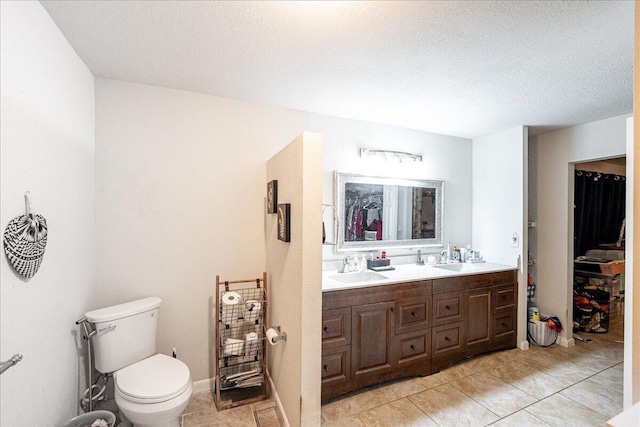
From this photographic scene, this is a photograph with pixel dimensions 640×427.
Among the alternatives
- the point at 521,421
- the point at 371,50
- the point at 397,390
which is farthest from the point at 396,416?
the point at 371,50

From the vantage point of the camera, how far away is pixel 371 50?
172 centimetres

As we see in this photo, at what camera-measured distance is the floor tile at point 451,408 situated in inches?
79.8

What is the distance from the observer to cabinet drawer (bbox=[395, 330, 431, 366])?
246 centimetres

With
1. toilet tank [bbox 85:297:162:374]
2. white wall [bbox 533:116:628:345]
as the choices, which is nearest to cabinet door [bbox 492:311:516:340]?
white wall [bbox 533:116:628:345]

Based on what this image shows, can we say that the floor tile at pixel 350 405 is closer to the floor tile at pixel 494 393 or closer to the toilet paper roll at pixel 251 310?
the floor tile at pixel 494 393

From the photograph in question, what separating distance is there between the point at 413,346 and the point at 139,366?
2.08 meters

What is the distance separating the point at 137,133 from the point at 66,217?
821mm

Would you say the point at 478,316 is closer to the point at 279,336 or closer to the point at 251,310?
the point at 279,336

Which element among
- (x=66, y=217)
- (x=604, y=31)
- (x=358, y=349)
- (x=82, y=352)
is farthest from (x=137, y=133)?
(x=604, y=31)

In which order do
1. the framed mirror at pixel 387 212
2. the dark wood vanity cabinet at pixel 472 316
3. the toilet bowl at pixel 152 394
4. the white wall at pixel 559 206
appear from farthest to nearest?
the white wall at pixel 559 206, the framed mirror at pixel 387 212, the dark wood vanity cabinet at pixel 472 316, the toilet bowl at pixel 152 394

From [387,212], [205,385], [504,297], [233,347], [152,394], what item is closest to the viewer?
[152,394]

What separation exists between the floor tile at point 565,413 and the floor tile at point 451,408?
1.15 feet

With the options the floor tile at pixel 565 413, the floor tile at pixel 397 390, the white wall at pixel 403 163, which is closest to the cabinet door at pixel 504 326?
the floor tile at pixel 565 413

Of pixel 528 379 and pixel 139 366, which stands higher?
→ pixel 139 366
